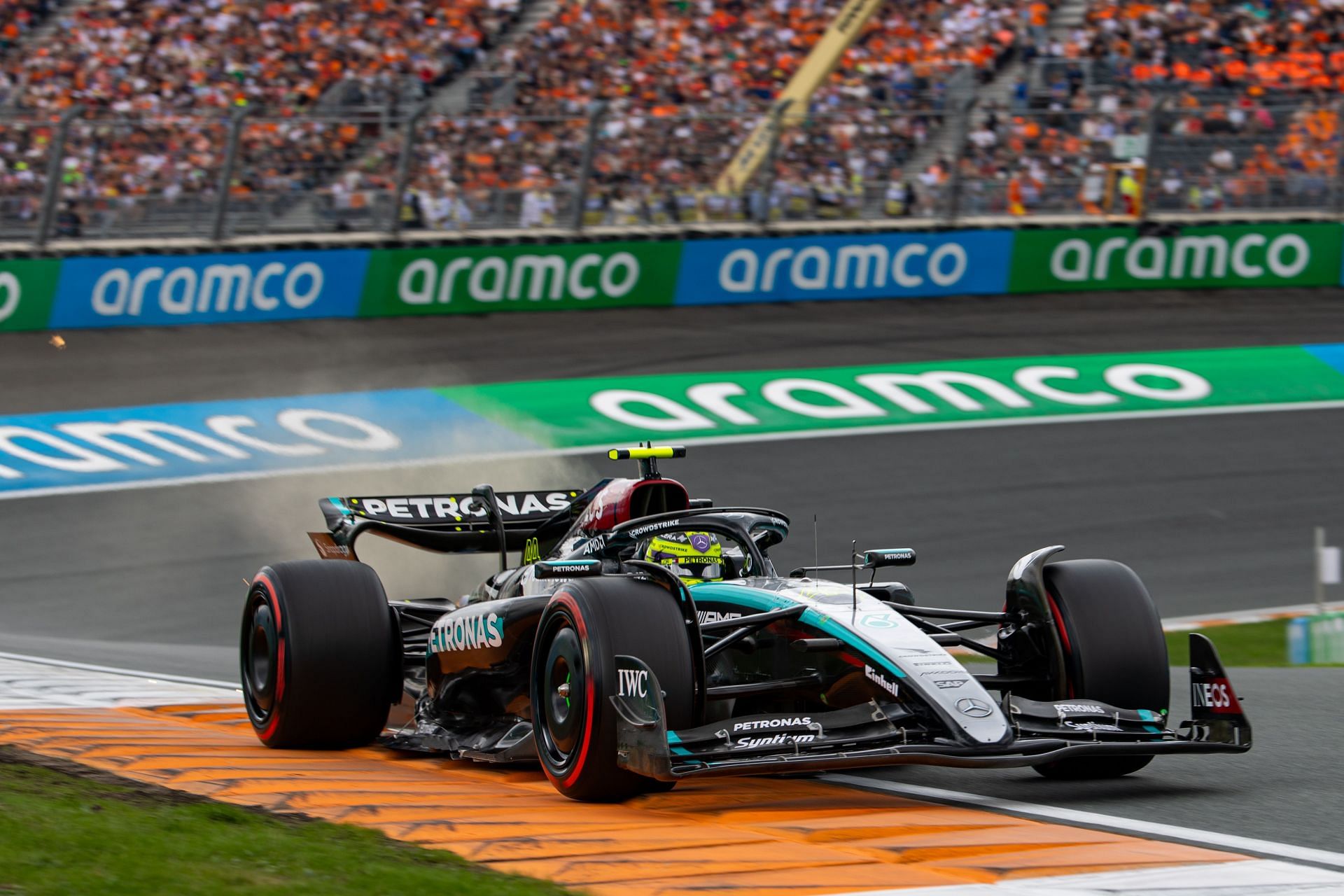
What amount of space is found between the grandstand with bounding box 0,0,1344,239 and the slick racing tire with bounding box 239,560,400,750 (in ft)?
43.6

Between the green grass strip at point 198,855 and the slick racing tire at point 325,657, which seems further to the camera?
the slick racing tire at point 325,657

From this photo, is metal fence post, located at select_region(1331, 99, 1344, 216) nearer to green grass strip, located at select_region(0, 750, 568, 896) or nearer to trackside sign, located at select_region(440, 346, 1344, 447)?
trackside sign, located at select_region(440, 346, 1344, 447)

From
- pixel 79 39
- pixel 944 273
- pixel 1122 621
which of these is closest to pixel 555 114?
pixel 944 273

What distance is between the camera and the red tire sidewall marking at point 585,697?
6.39 m

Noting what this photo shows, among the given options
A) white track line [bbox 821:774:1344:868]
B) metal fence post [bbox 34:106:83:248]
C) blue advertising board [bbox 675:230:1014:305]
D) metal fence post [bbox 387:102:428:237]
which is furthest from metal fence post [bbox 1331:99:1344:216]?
white track line [bbox 821:774:1344:868]

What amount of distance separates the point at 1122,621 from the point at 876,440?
1162 cm

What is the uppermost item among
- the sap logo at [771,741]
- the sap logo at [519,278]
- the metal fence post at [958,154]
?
the metal fence post at [958,154]

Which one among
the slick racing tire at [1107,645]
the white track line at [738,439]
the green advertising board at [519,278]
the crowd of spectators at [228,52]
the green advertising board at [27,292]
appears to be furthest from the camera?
the crowd of spectators at [228,52]

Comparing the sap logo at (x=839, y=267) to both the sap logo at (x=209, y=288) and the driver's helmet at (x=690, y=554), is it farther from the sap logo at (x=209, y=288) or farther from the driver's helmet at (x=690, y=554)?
the driver's helmet at (x=690, y=554)

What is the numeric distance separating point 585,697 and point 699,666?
439mm

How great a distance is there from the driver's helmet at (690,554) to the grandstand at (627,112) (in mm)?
14436

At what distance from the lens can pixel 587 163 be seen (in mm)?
22250

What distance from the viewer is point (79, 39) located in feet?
83.0

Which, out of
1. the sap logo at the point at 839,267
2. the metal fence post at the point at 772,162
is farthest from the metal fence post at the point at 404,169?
the metal fence post at the point at 772,162
